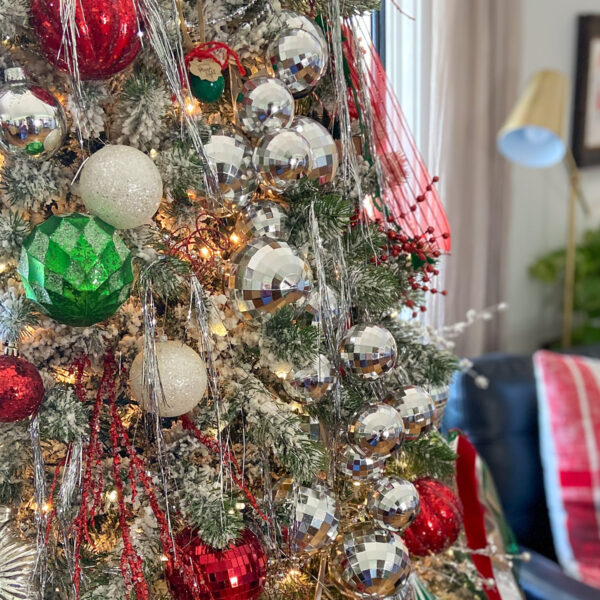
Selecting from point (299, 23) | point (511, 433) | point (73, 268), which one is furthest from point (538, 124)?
point (73, 268)

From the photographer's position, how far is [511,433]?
143 cm

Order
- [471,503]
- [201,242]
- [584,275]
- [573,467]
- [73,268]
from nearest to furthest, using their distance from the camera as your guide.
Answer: [73,268]
[201,242]
[471,503]
[573,467]
[584,275]

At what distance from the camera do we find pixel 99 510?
54 centimetres

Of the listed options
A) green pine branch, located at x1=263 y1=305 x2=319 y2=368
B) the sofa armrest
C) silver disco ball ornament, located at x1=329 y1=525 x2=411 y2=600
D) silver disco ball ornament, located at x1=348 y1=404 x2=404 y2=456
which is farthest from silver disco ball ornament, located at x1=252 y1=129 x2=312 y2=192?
the sofa armrest

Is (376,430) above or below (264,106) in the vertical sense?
below

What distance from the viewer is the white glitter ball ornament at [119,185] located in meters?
0.47

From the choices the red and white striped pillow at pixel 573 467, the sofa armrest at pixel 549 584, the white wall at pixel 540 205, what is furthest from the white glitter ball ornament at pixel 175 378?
the white wall at pixel 540 205

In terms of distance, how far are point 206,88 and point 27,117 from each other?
146mm

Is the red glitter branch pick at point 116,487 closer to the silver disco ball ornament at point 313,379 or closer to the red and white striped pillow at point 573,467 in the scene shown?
the silver disco ball ornament at point 313,379

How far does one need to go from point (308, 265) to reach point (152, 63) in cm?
21

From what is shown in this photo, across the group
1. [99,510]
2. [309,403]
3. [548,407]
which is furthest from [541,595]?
[99,510]

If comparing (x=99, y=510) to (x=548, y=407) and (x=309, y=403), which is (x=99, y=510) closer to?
(x=309, y=403)

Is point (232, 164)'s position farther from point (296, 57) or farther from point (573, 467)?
point (573, 467)

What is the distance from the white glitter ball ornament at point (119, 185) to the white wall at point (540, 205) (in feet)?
6.12
